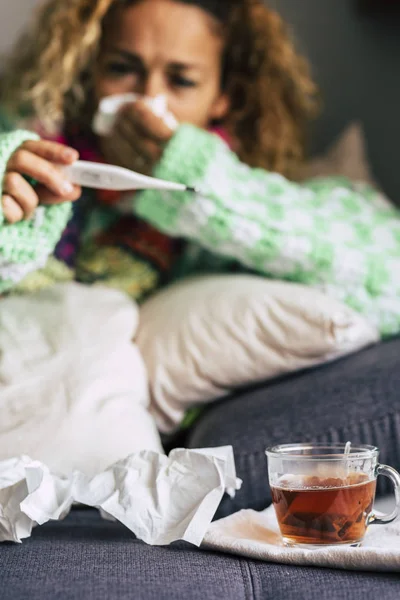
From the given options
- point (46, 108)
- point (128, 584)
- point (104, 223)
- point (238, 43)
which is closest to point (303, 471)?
point (128, 584)

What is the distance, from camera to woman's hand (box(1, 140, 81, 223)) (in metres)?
0.75

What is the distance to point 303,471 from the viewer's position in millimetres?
608

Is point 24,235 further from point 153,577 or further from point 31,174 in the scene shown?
point 153,577

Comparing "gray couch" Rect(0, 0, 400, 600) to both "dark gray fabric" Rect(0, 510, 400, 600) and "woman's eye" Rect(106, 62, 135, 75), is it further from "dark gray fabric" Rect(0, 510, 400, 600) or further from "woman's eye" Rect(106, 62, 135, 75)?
"woman's eye" Rect(106, 62, 135, 75)

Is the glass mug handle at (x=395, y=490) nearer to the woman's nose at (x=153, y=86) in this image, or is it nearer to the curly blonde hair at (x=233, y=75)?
the woman's nose at (x=153, y=86)

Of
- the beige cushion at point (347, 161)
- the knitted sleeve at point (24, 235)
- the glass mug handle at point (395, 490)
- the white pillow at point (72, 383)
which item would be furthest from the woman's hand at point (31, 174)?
the beige cushion at point (347, 161)

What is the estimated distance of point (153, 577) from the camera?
1.75 feet

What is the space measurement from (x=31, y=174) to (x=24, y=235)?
0.24 ft

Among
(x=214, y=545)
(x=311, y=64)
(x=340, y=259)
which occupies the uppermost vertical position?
(x=311, y=64)

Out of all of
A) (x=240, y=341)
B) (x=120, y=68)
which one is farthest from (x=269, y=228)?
(x=120, y=68)

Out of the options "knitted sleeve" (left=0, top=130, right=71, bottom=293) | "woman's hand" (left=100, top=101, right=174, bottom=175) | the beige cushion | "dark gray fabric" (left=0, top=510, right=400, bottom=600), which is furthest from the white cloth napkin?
the beige cushion

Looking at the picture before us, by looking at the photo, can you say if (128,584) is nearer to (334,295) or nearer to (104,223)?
(334,295)

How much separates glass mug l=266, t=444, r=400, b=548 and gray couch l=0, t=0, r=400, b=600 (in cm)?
4

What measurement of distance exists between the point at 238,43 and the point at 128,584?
108cm
